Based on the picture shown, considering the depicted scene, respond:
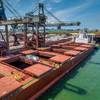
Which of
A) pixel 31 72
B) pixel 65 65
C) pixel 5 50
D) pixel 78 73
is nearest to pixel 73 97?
pixel 31 72

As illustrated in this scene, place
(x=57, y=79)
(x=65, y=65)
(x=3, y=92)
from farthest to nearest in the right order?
(x=65, y=65), (x=57, y=79), (x=3, y=92)

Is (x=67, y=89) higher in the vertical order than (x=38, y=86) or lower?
lower

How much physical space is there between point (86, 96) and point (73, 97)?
1.14 meters

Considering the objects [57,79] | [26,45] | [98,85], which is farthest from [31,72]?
[26,45]

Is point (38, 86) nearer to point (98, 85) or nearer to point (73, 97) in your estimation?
point (73, 97)

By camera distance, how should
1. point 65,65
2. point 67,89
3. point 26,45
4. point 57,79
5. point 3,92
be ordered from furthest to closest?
point 26,45
point 65,65
point 57,79
point 67,89
point 3,92

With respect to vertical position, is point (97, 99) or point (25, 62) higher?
point (25, 62)

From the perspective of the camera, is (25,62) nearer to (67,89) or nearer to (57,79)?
(57,79)

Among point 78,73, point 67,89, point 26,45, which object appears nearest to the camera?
point 67,89

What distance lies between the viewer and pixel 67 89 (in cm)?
1202

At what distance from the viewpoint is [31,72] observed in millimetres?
10703

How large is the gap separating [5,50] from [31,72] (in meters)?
8.16

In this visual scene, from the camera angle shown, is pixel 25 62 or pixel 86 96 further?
pixel 25 62

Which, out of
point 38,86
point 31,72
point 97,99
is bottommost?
point 97,99
